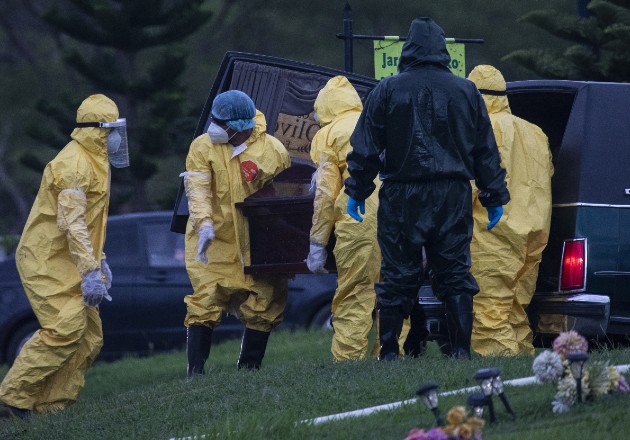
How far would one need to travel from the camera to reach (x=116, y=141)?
29.6 feet

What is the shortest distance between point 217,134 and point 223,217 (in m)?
0.54

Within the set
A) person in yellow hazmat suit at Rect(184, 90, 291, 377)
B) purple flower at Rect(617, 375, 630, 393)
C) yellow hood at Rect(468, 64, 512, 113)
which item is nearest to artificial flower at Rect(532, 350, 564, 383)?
purple flower at Rect(617, 375, 630, 393)

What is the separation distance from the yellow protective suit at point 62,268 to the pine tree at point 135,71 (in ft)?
44.4

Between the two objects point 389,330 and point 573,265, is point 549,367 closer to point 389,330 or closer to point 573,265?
point 389,330

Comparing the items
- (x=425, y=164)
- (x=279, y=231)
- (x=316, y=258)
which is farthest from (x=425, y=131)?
(x=279, y=231)

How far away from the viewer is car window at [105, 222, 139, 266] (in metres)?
12.8

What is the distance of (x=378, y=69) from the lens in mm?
10859

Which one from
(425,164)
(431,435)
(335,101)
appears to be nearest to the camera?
(431,435)

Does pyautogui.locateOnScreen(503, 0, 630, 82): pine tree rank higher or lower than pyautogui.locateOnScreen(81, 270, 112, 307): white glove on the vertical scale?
higher

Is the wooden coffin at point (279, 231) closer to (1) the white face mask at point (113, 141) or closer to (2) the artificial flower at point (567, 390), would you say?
(1) the white face mask at point (113, 141)

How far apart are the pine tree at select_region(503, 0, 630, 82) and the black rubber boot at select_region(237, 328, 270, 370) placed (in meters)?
7.03

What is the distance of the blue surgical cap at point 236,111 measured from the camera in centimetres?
874

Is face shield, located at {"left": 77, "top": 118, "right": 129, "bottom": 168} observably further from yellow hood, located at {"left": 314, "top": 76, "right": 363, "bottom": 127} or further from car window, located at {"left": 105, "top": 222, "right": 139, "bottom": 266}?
car window, located at {"left": 105, "top": 222, "right": 139, "bottom": 266}

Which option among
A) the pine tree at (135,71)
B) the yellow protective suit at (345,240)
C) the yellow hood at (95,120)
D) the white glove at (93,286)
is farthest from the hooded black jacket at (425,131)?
the pine tree at (135,71)
